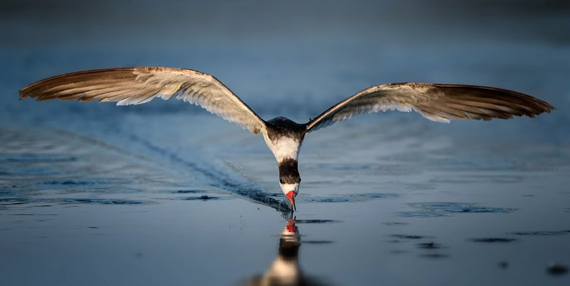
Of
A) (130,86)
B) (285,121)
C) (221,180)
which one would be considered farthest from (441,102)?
(130,86)

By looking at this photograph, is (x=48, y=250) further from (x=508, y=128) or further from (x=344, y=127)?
(x=508, y=128)

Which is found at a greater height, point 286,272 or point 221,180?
point 221,180

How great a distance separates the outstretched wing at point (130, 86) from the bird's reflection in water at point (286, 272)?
7.10 feet

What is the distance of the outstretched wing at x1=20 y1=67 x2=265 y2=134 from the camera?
8188mm

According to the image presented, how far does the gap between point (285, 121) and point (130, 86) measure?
1.67m

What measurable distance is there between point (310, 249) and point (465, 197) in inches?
108

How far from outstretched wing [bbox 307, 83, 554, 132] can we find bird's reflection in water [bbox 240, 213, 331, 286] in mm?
2116

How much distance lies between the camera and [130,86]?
8445mm

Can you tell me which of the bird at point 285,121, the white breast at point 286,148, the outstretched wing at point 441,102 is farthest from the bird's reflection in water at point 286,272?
the outstretched wing at point 441,102

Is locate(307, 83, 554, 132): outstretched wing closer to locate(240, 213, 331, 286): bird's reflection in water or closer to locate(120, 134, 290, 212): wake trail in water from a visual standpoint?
locate(120, 134, 290, 212): wake trail in water

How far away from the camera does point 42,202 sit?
27.7 feet

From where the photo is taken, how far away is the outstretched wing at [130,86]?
8188 mm

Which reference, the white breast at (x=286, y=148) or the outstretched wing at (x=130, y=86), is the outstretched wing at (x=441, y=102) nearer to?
the white breast at (x=286, y=148)

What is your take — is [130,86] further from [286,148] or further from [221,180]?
[221,180]
